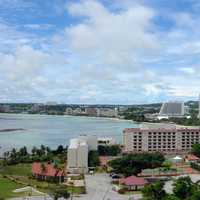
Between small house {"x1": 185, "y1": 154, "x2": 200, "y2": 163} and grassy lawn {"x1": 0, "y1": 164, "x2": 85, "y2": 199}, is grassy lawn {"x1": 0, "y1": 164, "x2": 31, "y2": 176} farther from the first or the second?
small house {"x1": 185, "y1": 154, "x2": 200, "y2": 163}

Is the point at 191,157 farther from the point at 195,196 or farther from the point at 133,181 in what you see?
the point at 195,196

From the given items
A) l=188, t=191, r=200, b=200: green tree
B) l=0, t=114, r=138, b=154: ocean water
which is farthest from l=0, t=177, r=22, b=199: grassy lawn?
l=0, t=114, r=138, b=154: ocean water

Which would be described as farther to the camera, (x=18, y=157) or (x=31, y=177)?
(x=18, y=157)

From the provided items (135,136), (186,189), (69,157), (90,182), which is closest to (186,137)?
(135,136)

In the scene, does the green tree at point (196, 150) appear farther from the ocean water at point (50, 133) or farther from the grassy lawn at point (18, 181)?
the ocean water at point (50, 133)

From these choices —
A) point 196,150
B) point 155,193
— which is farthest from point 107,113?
point 155,193

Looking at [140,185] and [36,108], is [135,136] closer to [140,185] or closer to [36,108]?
[140,185]

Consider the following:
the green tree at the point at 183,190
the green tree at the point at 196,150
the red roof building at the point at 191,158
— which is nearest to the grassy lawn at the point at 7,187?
the green tree at the point at 183,190
